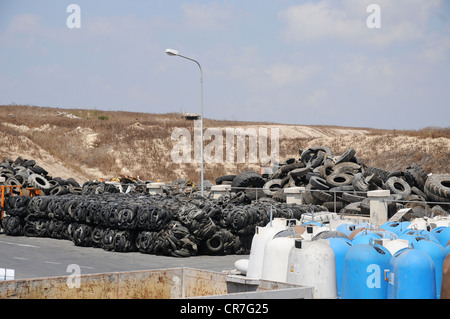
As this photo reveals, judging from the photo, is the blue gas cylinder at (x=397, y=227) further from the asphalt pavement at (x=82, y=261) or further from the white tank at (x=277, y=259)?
the white tank at (x=277, y=259)

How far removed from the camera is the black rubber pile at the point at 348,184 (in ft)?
79.8

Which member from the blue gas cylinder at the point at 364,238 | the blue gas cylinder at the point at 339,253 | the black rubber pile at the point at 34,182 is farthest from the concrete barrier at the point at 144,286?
the black rubber pile at the point at 34,182

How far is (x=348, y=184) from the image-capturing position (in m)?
27.9

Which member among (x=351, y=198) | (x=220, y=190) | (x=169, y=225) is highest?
(x=220, y=190)

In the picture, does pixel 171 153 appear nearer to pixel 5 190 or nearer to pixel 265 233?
pixel 5 190

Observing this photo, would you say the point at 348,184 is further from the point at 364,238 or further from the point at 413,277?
the point at 413,277

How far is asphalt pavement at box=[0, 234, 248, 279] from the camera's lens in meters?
16.5

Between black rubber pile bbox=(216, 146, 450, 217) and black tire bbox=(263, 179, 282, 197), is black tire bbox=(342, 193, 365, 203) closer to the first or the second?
black rubber pile bbox=(216, 146, 450, 217)

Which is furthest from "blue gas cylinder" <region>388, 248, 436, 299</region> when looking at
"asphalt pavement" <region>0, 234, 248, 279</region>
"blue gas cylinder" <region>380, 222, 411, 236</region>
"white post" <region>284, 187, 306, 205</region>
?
"white post" <region>284, 187, 306, 205</region>

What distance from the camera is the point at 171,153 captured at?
71062 millimetres

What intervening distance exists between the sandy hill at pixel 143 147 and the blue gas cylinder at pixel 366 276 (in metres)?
43.6

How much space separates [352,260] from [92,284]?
388 cm
